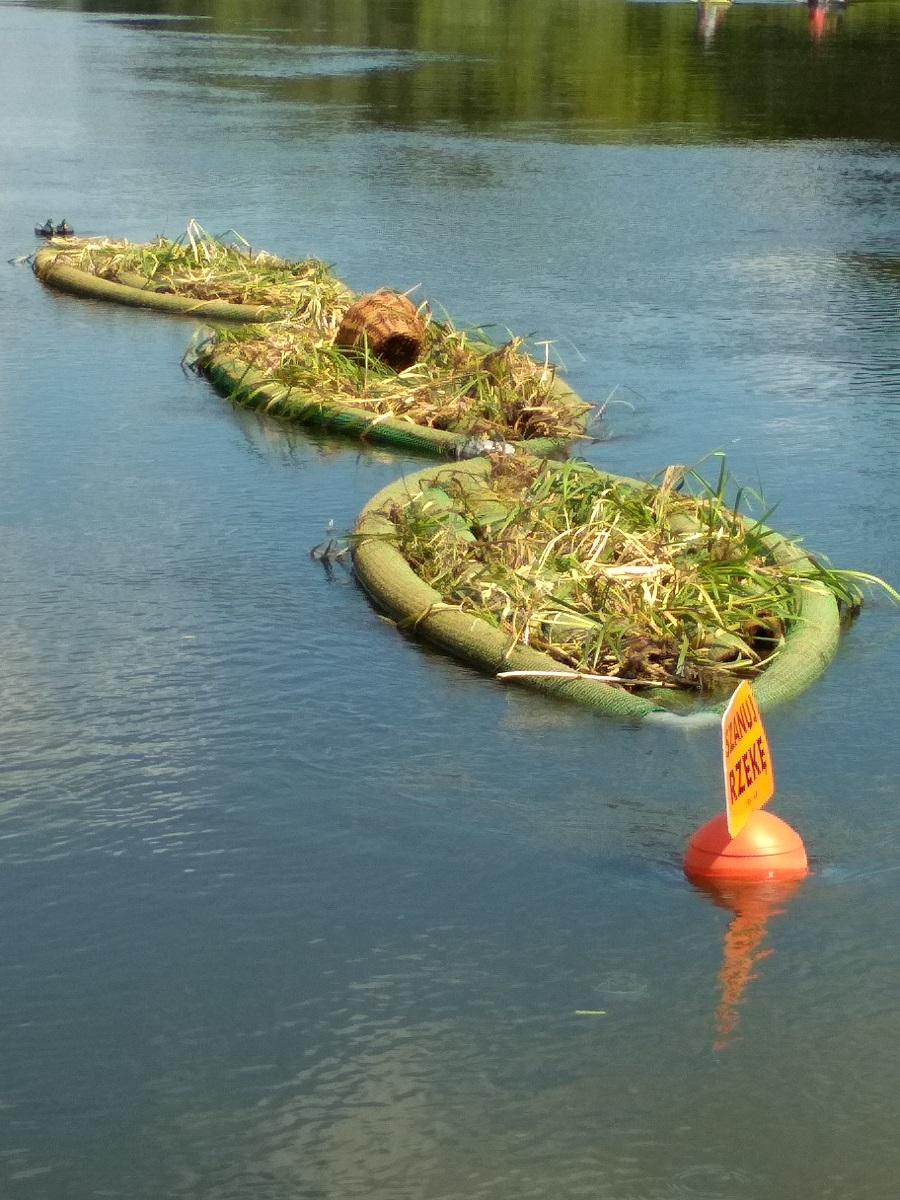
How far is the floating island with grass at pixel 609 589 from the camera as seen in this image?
645 centimetres

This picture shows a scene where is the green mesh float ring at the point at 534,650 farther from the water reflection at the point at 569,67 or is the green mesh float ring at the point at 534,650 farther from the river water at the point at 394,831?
the water reflection at the point at 569,67

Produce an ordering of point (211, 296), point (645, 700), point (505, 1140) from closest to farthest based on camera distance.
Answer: point (505, 1140), point (645, 700), point (211, 296)

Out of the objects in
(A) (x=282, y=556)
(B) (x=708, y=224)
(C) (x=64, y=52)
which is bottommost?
(A) (x=282, y=556)

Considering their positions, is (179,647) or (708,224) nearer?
(179,647)

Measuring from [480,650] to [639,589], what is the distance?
2.26 feet

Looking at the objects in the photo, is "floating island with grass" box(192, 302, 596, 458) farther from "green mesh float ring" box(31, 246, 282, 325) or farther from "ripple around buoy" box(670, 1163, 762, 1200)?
"ripple around buoy" box(670, 1163, 762, 1200)

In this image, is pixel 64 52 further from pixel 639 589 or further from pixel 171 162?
pixel 639 589

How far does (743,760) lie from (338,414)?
535 centimetres

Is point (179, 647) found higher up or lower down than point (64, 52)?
lower down

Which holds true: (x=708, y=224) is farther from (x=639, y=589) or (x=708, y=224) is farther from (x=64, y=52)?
(x=64, y=52)

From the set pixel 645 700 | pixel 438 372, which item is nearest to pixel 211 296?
pixel 438 372

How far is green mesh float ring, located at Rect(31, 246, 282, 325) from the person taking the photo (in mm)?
12230

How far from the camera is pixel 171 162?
1839cm

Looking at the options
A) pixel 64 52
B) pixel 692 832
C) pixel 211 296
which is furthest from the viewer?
pixel 64 52
